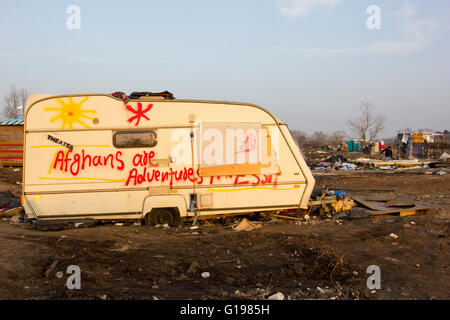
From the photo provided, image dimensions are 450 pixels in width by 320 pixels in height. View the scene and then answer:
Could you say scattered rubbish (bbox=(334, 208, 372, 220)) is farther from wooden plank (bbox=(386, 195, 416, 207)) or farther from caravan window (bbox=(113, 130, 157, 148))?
caravan window (bbox=(113, 130, 157, 148))

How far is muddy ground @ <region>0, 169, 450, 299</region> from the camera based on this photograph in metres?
4.84

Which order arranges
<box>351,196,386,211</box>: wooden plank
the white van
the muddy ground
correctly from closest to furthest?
the muddy ground
the white van
<box>351,196,386,211</box>: wooden plank

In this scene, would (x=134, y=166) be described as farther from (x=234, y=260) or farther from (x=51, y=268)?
(x=234, y=260)

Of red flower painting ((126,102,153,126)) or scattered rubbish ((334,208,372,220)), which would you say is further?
scattered rubbish ((334,208,372,220))

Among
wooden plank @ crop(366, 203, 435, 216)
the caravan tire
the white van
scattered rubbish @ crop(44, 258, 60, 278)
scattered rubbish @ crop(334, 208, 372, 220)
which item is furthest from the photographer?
wooden plank @ crop(366, 203, 435, 216)

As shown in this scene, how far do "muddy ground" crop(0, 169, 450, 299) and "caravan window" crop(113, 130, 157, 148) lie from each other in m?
1.75

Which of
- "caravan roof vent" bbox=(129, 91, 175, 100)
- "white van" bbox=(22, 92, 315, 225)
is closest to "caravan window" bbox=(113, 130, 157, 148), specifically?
"white van" bbox=(22, 92, 315, 225)

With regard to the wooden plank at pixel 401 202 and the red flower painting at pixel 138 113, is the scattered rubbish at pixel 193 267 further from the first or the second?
the wooden plank at pixel 401 202

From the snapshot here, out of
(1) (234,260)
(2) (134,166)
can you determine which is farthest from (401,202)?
(2) (134,166)

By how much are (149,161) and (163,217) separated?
1.27 metres

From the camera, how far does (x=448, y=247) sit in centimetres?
657

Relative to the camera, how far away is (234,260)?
615 cm
